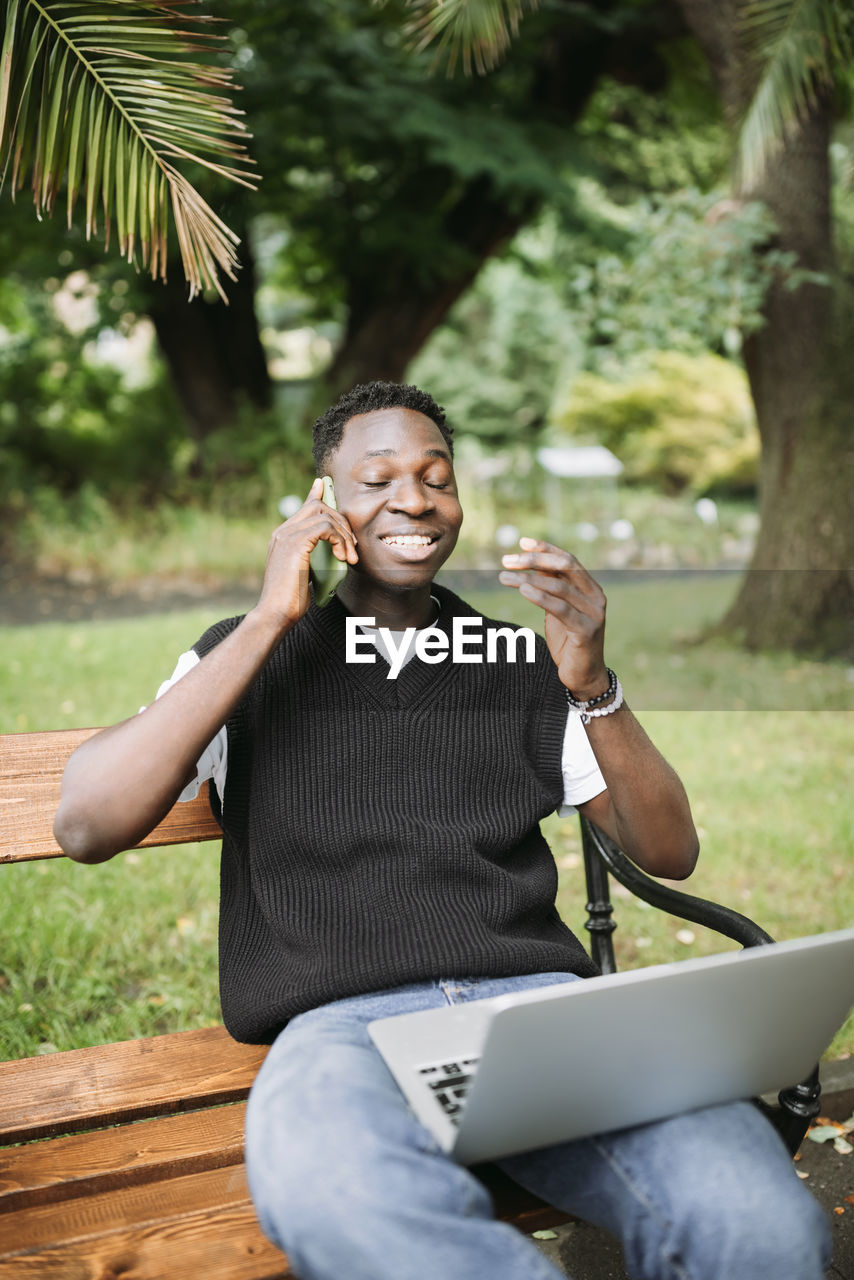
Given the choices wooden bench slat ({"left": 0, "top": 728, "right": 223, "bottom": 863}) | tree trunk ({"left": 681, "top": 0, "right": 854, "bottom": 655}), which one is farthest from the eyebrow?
tree trunk ({"left": 681, "top": 0, "right": 854, "bottom": 655})

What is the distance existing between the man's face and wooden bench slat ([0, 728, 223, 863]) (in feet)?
2.30

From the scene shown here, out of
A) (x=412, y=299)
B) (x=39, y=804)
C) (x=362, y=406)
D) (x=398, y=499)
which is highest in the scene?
(x=412, y=299)

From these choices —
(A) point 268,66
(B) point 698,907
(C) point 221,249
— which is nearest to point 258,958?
(B) point 698,907

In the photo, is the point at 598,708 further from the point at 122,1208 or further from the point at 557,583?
the point at 122,1208

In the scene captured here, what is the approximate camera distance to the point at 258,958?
6.68 ft

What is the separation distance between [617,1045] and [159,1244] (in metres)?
0.84

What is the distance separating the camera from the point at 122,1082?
7.38ft

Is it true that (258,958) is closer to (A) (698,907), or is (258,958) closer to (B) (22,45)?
(A) (698,907)

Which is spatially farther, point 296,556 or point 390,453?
point 390,453

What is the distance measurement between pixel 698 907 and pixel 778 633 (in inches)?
255

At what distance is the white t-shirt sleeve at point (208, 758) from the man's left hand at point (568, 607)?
60 centimetres

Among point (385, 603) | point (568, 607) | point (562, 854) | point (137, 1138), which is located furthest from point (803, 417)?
point (137, 1138)

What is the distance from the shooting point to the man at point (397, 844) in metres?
1.53

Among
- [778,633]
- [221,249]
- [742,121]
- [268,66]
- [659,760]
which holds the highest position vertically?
[268,66]
